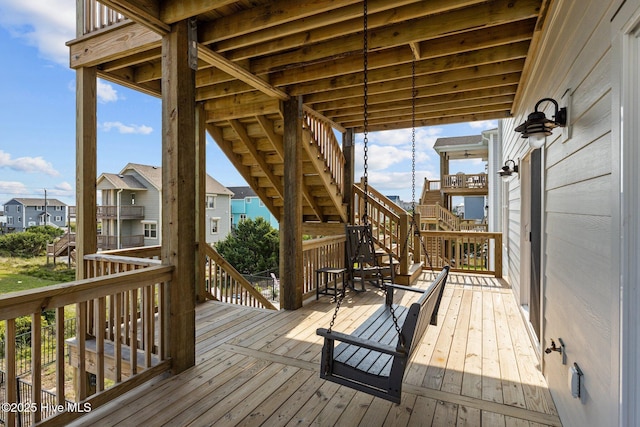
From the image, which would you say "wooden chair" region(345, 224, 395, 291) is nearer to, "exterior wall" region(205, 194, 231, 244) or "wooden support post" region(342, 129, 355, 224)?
"wooden support post" region(342, 129, 355, 224)

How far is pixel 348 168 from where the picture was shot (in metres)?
6.38

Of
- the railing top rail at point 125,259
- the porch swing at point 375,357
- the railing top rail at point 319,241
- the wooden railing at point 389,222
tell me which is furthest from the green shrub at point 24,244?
the wooden railing at point 389,222

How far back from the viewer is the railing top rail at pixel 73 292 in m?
1.73

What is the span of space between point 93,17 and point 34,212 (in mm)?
3503

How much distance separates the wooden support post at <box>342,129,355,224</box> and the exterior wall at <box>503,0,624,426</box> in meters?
3.90

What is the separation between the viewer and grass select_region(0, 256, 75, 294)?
151 inches

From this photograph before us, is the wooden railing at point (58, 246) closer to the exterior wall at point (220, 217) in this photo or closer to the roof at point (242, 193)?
the exterior wall at point (220, 217)

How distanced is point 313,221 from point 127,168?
30.6 feet

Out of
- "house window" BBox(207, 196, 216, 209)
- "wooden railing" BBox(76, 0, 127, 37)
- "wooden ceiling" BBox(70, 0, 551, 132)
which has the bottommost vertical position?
"house window" BBox(207, 196, 216, 209)

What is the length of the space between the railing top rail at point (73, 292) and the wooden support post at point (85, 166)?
132 cm

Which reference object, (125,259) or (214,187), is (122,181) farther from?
(125,259)

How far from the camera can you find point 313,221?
6.88 meters

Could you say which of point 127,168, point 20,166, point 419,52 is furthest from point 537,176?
point 127,168

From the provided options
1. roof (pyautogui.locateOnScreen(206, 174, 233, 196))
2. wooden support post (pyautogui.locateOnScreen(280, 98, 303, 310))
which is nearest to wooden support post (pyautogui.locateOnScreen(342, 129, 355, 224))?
wooden support post (pyautogui.locateOnScreen(280, 98, 303, 310))
